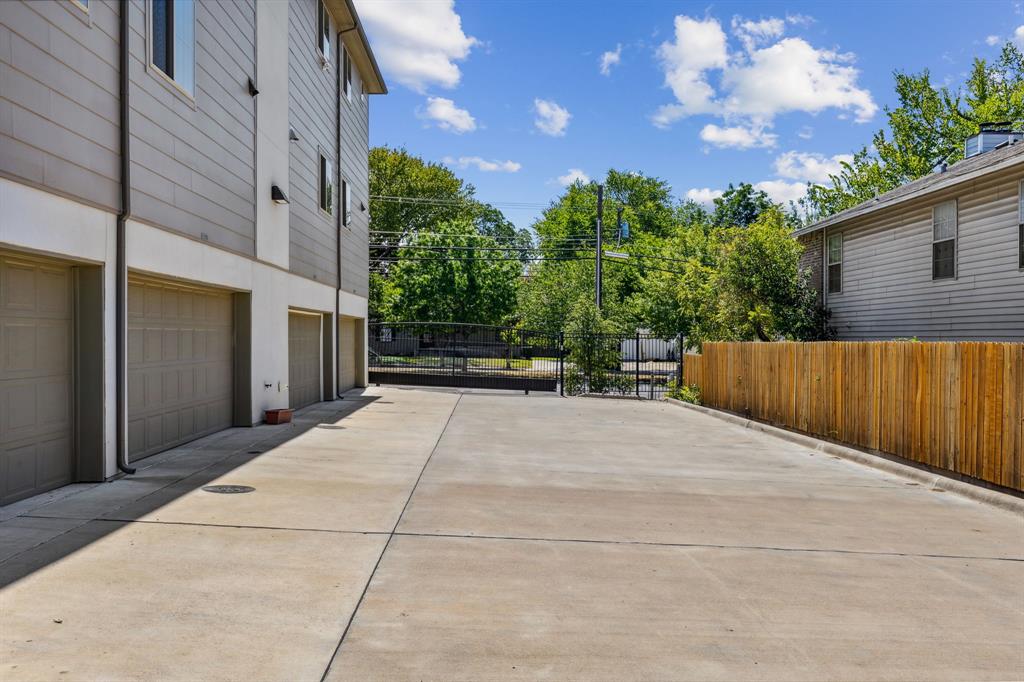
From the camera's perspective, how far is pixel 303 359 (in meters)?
15.8

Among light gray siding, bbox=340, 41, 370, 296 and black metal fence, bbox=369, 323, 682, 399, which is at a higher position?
light gray siding, bbox=340, 41, 370, 296

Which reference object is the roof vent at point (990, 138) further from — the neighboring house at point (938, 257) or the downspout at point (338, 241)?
the downspout at point (338, 241)

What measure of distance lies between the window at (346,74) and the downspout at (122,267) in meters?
11.4

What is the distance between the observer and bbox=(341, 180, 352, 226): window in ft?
61.3

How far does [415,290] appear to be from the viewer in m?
39.6

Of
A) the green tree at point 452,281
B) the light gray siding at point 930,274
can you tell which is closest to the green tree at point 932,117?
the light gray siding at point 930,274

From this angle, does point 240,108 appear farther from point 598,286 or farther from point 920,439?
point 598,286

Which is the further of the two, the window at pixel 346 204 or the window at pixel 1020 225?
the window at pixel 346 204

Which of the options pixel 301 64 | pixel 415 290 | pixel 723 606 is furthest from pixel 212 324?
pixel 415 290

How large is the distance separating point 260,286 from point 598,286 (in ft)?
63.5

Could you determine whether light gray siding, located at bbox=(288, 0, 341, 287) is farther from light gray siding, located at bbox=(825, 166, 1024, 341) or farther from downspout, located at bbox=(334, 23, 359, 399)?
light gray siding, located at bbox=(825, 166, 1024, 341)

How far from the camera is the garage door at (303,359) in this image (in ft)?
48.6

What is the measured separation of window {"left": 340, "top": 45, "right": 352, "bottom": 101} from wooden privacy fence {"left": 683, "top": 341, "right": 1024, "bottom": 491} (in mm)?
12449

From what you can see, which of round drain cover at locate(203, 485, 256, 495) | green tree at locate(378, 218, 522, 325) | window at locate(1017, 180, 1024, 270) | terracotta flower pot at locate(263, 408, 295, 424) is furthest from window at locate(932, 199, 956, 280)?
green tree at locate(378, 218, 522, 325)
